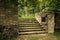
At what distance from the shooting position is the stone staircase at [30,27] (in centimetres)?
990

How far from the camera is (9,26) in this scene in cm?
833

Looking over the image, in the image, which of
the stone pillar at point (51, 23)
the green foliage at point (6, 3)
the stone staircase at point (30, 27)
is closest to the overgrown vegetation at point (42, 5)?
the stone pillar at point (51, 23)

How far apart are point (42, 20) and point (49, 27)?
104cm

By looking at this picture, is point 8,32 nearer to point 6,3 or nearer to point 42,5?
point 6,3

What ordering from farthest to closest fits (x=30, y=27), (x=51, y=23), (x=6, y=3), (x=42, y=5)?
(x=42, y=5) → (x=30, y=27) → (x=51, y=23) → (x=6, y=3)

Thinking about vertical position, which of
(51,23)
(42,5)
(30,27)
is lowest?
(30,27)

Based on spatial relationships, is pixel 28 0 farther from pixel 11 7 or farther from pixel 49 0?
pixel 11 7

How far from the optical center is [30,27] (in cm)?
1051

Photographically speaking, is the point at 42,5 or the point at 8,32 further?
the point at 42,5

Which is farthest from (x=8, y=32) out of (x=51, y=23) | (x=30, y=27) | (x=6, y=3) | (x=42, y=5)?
(x=42, y=5)

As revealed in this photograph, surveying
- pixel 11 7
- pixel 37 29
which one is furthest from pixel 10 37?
pixel 37 29

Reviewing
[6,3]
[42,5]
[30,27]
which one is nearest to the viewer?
[6,3]

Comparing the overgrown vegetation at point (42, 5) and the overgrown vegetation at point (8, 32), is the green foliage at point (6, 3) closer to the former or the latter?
the overgrown vegetation at point (8, 32)

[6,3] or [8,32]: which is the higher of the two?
[6,3]
